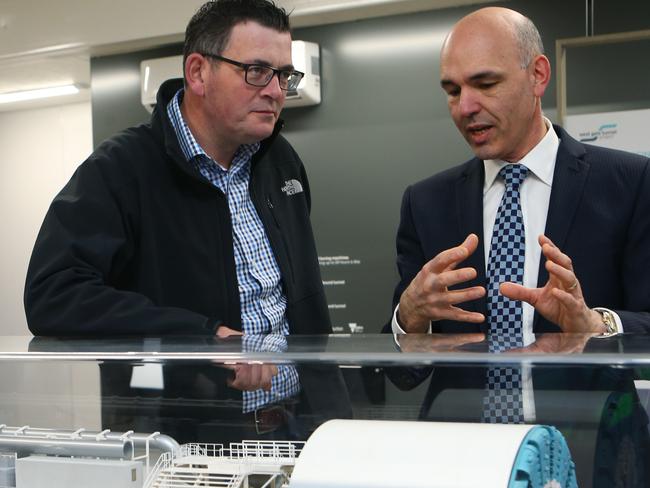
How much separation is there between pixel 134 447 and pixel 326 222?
367 cm

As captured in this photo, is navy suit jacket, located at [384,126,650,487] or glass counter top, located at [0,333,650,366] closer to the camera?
glass counter top, located at [0,333,650,366]

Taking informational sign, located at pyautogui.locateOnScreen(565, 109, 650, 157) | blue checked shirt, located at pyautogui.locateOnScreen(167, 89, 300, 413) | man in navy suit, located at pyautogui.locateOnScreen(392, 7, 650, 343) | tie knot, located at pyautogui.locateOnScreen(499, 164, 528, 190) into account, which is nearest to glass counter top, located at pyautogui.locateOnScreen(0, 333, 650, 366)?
man in navy suit, located at pyautogui.locateOnScreen(392, 7, 650, 343)

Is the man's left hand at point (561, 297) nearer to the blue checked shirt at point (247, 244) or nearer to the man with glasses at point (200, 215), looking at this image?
the man with glasses at point (200, 215)

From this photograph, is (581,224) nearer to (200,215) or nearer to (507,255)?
(507,255)

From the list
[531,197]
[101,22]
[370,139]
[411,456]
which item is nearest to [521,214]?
[531,197]

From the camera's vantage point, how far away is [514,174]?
6.24ft

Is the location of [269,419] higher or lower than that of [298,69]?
lower

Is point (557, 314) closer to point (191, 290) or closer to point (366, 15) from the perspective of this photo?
point (191, 290)

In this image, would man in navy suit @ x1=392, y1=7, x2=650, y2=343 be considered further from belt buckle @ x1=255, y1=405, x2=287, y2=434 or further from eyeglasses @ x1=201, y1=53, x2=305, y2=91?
belt buckle @ x1=255, y1=405, x2=287, y2=434

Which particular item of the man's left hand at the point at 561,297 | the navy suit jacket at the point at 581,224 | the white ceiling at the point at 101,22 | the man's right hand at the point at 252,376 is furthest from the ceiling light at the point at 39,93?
the man's right hand at the point at 252,376

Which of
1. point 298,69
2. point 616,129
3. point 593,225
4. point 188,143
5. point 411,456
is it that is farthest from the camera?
point 298,69

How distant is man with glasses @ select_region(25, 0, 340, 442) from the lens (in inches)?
70.6

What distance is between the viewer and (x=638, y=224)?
1.79m

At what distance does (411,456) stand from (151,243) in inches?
51.5
